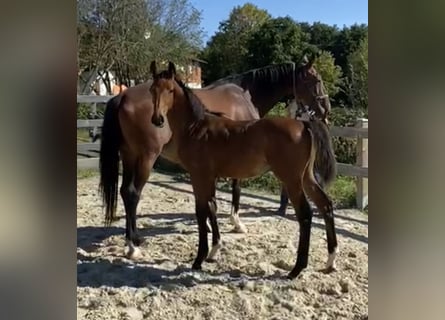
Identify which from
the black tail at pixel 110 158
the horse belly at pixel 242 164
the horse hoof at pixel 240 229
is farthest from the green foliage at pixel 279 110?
the black tail at pixel 110 158

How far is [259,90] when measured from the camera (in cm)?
145

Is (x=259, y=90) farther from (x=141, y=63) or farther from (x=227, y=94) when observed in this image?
(x=141, y=63)

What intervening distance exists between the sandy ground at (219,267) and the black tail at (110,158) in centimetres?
3

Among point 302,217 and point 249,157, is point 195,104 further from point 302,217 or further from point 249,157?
point 302,217

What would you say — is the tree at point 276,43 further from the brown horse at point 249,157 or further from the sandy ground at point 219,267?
the sandy ground at point 219,267

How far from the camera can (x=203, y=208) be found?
1423 millimetres

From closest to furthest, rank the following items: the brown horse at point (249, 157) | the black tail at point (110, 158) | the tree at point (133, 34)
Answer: the tree at point (133, 34) → the black tail at point (110, 158) → the brown horse at point (249, 157)

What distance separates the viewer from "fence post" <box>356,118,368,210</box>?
1411mm

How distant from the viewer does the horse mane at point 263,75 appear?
1.46m

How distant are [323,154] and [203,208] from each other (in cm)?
38

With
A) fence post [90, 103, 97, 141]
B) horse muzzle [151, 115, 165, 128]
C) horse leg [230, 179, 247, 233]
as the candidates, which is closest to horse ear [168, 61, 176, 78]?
horse muzzle [151, 115, 165, 128]

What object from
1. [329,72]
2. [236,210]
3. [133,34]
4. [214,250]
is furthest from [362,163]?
[133,34]
